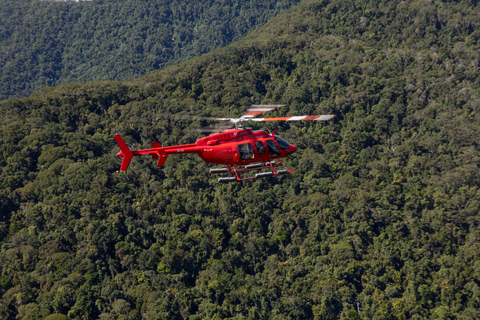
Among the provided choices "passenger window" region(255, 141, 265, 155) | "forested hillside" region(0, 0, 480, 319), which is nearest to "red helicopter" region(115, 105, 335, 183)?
"passenger window" region(255, 141, 265, 155)

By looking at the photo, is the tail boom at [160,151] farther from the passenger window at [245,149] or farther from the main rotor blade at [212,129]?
the passenger window at [245,149]

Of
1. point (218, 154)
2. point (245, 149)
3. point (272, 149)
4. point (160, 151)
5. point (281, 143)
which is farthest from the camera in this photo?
point (160, 151)

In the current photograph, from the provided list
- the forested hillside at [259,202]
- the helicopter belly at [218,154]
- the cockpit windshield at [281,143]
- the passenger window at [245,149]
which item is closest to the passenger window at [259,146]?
the passenger window at [245,149]

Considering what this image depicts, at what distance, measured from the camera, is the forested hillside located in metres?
62.2

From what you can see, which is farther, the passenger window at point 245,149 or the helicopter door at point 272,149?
the helicopter door at point 272,149

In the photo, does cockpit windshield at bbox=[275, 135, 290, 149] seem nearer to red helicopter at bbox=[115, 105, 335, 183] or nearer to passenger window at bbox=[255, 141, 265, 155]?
red helicopter at bbox=[115, 105, 335, 183]

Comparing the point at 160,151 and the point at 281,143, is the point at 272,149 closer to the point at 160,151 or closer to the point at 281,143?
the point at 281,143

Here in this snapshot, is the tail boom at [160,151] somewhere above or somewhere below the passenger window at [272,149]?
above

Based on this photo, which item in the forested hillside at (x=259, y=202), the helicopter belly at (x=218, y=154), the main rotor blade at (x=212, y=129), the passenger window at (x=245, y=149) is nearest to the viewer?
the main rotor blade at (x=212, y=129)

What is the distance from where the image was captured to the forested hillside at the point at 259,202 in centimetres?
6225

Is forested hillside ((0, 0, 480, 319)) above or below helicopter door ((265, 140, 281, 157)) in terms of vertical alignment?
below

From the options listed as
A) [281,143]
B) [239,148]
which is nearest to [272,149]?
[281,143]

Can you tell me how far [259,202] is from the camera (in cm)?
8244

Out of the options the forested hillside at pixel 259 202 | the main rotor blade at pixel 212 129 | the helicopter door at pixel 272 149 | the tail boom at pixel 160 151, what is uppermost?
the main rotor blade at pixel 212 129
